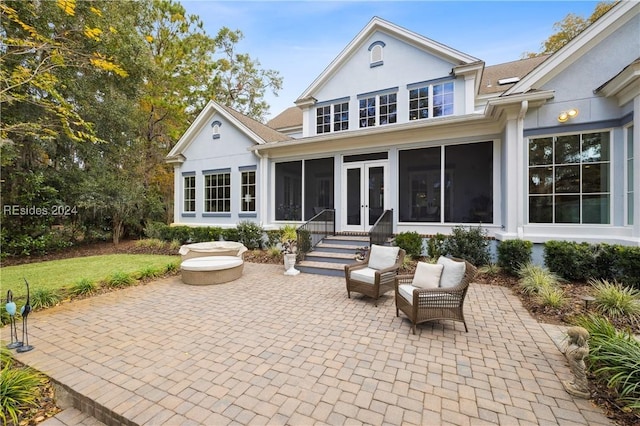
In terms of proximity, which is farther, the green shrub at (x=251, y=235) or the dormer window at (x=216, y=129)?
the dormer window at (x=216, y=129)

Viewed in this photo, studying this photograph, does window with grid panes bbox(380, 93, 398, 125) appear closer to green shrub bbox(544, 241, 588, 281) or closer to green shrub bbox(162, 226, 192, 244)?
green shrub bbox(544, 241, 588, 281)

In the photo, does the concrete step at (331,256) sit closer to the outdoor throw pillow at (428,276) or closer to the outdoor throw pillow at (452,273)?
the outdoor throw pillow at (428,276)

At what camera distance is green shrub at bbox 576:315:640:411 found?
2.54 metres

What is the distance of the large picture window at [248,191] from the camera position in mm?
11859

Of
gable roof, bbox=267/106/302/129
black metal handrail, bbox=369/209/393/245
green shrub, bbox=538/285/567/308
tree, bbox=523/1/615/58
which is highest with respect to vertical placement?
tree, bbox=523/1/615/58

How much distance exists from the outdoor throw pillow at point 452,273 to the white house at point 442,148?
3.89 m

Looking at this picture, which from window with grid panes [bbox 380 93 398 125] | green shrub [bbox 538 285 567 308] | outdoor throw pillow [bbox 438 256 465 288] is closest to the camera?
outdoor throw pillow [bbox 438 256 465 288]

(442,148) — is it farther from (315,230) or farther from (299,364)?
(299,364)

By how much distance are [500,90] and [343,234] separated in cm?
898

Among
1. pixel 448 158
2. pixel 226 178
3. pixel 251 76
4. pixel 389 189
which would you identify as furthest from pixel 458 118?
pixel 251 76

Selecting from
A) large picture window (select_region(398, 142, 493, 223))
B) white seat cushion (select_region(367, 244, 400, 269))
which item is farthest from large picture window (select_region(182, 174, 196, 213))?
white seat cushion (select_region(367, 244, 400, 269))

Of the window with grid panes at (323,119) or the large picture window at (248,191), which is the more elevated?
the window with grid panes at (323,119)

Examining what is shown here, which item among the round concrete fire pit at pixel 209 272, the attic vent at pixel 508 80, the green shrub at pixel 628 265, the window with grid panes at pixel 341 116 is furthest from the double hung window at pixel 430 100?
the round concrete fire pit at pixel 209 272

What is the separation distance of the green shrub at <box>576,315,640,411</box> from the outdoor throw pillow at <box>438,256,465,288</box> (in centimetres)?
154
